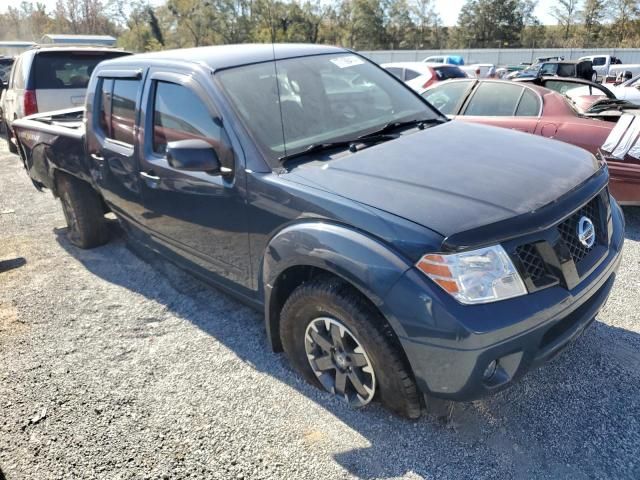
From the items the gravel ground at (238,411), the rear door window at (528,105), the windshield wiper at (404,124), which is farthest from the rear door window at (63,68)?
the windshield wiper at (404,124)

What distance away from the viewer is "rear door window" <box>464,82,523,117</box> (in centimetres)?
576

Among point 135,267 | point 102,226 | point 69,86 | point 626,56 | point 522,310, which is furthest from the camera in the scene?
point 626,56

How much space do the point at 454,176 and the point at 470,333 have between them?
824 millimetres

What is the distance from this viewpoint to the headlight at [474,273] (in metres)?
2.06

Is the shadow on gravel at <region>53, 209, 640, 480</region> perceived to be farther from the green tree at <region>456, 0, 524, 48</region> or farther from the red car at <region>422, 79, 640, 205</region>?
the green tree at <region>456, 0, 524, 48</region>

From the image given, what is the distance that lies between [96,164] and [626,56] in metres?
41.3

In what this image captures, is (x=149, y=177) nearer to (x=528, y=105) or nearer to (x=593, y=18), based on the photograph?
(x=528, y=105)

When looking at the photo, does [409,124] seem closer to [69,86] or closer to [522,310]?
[522,310]

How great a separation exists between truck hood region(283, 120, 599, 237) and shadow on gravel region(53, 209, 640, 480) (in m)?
1.07

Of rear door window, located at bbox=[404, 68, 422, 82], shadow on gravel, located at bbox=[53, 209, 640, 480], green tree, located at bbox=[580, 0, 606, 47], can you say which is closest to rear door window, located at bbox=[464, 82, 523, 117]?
shadow on gravel, located at bbox=[53, 209, 640, 480]

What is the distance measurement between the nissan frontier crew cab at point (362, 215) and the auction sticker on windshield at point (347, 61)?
18mm

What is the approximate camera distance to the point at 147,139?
3.42 meters

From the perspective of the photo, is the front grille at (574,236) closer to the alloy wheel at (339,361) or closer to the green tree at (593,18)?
the alloy wheel at (339,361)

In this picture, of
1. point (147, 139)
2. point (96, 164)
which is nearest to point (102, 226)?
point (96, 164)
